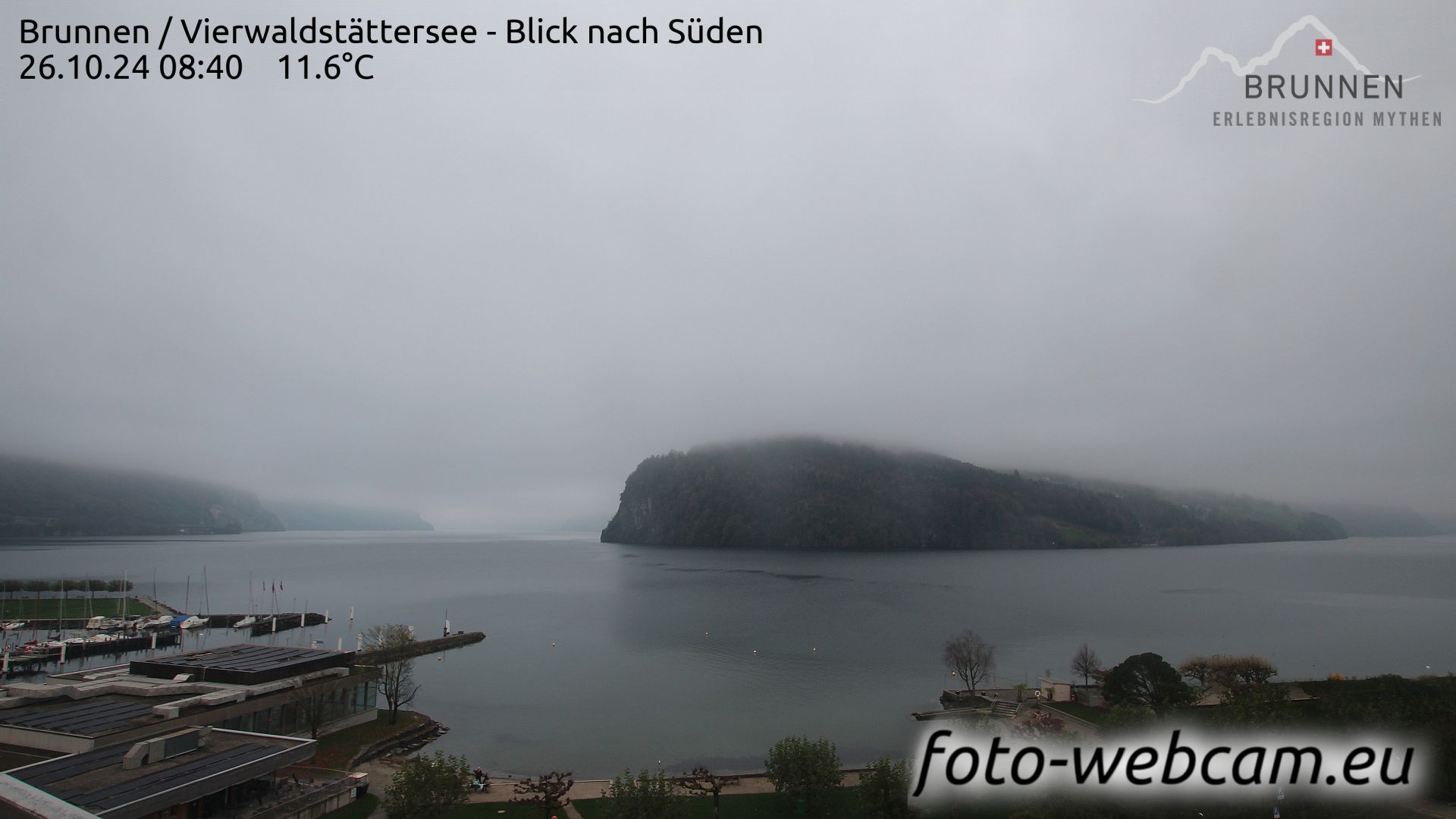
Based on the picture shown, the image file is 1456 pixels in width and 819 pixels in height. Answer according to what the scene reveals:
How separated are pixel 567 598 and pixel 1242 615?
91784 millimetres

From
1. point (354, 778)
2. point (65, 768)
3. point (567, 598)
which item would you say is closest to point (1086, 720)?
point (354, 778)

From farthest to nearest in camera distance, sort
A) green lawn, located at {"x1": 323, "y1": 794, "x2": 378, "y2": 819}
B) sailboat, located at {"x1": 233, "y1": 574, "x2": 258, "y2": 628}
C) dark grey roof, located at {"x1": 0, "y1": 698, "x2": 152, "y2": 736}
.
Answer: sailboat, located at {"x1": 233, "y1": 574, "x2": 258, "y2": 628} < dark grey roof, located at {"x1": 0, "y1": 698, "x2": 152, "y2": 736} < green lawn, located at {"x1": 323, "y1": 794, "x2": 378, "y2": 819}

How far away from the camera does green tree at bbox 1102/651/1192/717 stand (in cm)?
3644

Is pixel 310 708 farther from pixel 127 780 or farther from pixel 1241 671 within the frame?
pixel 1241 671

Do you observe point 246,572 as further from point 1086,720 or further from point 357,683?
point 1086,720

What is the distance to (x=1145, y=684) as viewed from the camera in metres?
37.3

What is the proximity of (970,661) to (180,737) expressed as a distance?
45.7m

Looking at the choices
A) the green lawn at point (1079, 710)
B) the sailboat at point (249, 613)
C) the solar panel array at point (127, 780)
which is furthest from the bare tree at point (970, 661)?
the sailboat at point (249, 613)

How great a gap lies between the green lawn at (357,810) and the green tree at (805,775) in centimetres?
1410

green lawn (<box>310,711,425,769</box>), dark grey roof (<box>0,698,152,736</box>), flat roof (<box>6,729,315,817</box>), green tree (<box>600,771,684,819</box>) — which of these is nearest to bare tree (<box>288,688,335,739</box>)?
green lawn (<box>310,711,425,769</box>)

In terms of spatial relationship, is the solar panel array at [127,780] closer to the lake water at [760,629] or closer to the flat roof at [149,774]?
the flat roof at [149,774]

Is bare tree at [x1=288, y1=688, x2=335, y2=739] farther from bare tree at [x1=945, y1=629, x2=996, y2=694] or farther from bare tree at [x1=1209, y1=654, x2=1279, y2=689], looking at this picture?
bare tree at [x1=1209, y1=654, x2=1279, y2=689]

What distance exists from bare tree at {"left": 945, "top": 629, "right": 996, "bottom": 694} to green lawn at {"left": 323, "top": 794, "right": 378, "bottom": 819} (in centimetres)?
3794

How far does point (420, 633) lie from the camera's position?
7319cm
